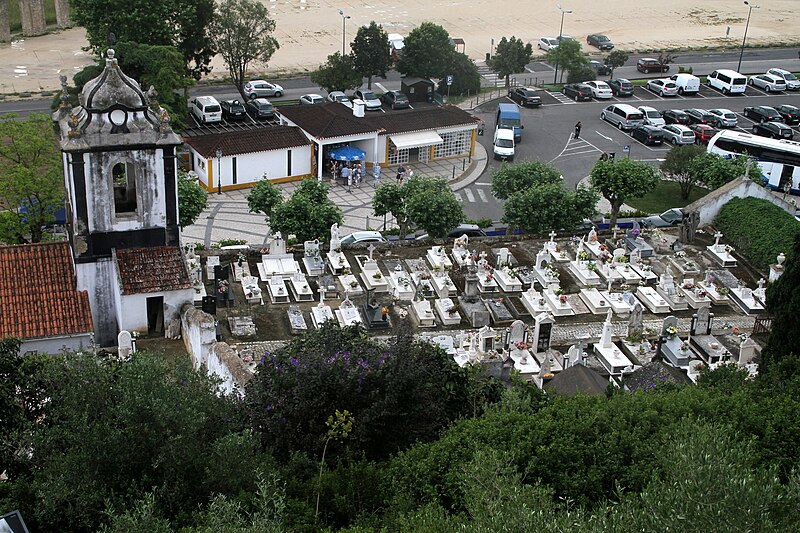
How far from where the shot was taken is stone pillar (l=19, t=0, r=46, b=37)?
9281 cm

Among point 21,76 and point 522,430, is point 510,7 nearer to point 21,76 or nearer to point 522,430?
point 21,76

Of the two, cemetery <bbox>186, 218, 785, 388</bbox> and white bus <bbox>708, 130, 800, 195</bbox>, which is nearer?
cemetery <bbox>186, 218, 785, 388</bbox>

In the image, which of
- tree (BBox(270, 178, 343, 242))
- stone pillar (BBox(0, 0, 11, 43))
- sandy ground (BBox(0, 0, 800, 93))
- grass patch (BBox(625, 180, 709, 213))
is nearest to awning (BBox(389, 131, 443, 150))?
grass patch (BBox(625, 180, 709, 213))

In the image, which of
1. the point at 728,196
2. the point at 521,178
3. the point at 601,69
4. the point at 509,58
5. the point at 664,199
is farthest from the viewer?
the point at 601,69

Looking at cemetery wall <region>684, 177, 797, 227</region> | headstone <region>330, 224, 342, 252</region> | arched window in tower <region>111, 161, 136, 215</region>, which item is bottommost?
headstone <region>330, 224, 342, 252</region>

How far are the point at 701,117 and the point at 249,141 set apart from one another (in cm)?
3275

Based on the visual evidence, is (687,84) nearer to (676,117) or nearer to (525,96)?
(676,117)

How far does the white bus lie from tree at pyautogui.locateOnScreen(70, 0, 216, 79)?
35.2 metres

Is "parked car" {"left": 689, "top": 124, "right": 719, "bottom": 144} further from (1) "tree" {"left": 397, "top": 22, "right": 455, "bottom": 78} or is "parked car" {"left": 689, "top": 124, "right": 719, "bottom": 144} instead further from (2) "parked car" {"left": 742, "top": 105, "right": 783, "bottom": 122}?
(1) "tree" {"left": 397, "top": 22, "right": 455, "bottom": 78}

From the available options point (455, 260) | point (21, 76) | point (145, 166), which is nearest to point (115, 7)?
point (21, 76)

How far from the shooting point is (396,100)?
75562 millimetres

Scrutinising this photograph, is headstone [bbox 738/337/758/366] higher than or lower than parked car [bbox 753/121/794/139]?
higher

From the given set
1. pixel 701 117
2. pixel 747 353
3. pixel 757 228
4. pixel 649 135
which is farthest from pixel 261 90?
pixel 747 353

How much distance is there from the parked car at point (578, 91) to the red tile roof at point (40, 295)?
54766mm
